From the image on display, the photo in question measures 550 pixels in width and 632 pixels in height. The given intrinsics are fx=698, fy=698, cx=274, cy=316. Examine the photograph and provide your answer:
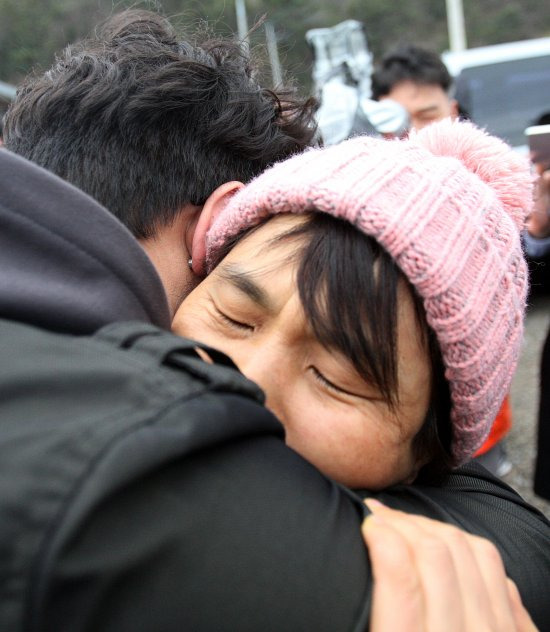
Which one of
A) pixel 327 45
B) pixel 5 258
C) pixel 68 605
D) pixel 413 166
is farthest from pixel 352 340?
pixel 327 45

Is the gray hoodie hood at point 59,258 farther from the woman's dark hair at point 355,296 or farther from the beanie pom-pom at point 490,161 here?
the beanie pom-pom at point 490,161

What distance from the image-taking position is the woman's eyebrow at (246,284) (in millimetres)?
1217

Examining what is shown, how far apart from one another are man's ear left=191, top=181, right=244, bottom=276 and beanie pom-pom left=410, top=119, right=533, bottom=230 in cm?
43

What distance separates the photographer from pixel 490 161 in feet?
5.12

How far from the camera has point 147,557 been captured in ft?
1.88

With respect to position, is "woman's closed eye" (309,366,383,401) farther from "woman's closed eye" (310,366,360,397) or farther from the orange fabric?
the orange fabric

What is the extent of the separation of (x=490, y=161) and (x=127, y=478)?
1261 millimetres

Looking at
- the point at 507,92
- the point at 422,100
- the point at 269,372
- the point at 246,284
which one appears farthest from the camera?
the point at 507,92

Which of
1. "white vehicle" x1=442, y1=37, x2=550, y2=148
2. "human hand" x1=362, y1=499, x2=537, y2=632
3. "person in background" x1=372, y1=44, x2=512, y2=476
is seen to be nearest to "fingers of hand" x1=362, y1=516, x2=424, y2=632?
"human hand" x1=362, y1=499, x2=537, y2=632

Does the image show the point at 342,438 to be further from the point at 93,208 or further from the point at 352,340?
the point at 93,208

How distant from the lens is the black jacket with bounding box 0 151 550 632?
535 millimetres

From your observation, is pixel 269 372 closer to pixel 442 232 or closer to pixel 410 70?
pixel 442 232

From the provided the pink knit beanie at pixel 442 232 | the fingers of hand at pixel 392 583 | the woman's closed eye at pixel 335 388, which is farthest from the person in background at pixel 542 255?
the fingers of hand at pixel 392 583

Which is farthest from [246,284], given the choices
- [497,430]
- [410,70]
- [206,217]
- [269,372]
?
[410,70]
